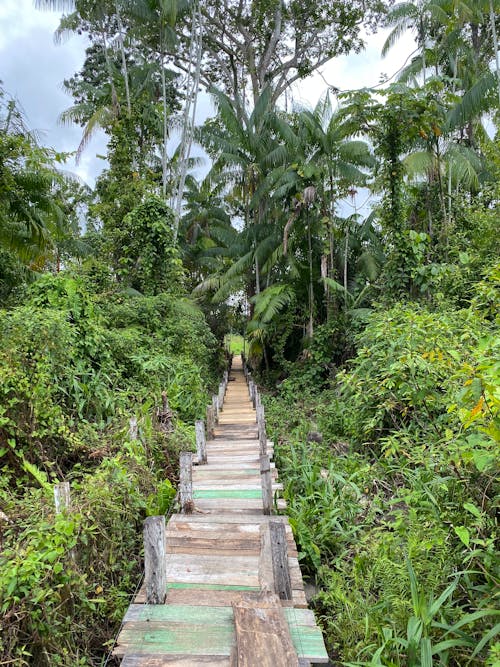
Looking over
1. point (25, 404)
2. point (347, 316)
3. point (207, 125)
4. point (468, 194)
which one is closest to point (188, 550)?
point (25, 404)

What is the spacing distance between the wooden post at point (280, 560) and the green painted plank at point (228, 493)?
6.07ft

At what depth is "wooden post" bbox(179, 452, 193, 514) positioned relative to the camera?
4.34 metres

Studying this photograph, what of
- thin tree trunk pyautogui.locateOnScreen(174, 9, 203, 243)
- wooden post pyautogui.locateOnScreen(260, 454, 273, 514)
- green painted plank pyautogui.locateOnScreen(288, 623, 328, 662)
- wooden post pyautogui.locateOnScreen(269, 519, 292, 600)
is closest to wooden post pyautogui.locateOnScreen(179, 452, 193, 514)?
wooden post pyautogui.locateOnScreen(260, 454, 273, 514)

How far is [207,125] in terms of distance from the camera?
1567 cm

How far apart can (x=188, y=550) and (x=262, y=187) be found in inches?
466

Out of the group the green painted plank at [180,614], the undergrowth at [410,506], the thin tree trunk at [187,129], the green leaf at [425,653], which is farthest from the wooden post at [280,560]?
the thin tree trunk at [187,129]

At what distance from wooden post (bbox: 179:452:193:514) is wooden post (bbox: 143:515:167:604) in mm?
1390

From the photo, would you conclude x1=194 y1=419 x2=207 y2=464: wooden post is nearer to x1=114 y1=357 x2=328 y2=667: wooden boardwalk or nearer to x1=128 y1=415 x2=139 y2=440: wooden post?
x1=114 y1=357 x2=328 y2=667: wooden boardwalk

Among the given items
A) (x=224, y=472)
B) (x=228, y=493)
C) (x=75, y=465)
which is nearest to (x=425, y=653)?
(x=228, y=493)

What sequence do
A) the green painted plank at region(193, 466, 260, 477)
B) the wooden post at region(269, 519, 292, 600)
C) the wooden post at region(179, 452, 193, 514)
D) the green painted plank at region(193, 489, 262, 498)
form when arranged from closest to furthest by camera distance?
the wooden post at region(269, 519, 292, 600) < the wooden post at region(179, 452, 193, 514) < the green painted plank at region(193, 489, 262, 498) < the green painted plank at region(193, 466, 260, 477)

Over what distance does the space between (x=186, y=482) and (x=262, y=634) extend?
2.11m

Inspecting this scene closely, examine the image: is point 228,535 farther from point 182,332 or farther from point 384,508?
point 182,332

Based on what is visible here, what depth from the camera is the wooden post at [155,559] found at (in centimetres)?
288

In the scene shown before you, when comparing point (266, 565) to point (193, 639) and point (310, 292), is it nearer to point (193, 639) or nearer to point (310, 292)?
point (193, 639)
